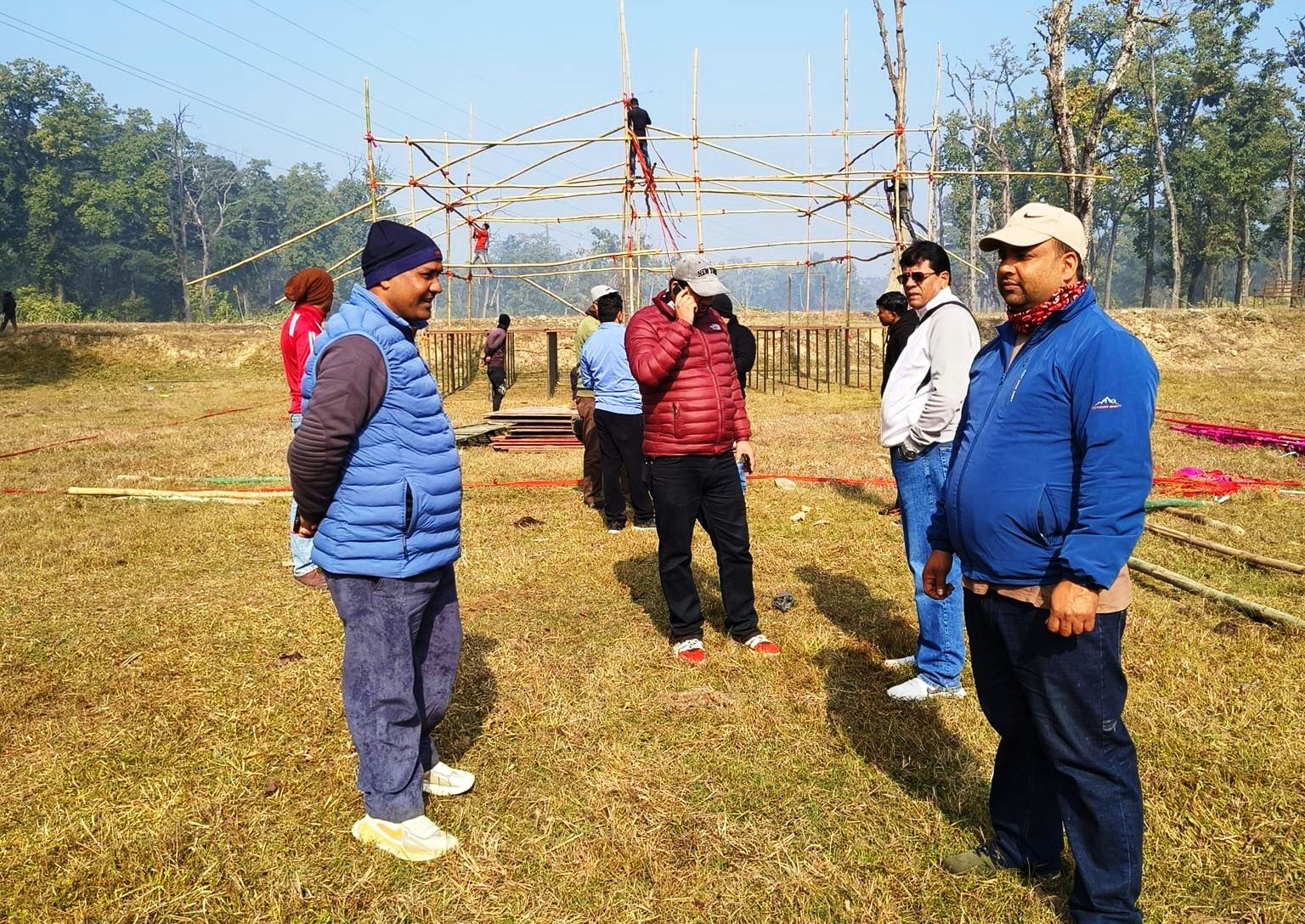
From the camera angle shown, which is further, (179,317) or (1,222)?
(179,317)

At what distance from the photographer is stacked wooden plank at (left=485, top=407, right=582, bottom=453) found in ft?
38.9

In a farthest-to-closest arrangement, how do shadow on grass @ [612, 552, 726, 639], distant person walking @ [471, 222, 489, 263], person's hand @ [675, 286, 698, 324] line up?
distant person walking @ [471, 222, 489, 263]
shadow on grass @ [612, 552, 726, 639]
person's hand @ [675, 286, 698, 324]

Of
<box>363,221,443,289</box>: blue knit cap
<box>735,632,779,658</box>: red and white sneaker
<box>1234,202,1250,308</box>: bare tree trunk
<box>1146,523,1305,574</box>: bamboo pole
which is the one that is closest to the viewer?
<box>363,221,443,289</box>: blue knit cap

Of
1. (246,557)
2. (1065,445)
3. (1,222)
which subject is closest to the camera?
(1065,445)

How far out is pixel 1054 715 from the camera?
89.8 inches

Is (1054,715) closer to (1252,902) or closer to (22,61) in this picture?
(1252,902)

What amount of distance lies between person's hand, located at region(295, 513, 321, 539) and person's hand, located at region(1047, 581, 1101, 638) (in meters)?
2.22

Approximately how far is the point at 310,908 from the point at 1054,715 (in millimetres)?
2271

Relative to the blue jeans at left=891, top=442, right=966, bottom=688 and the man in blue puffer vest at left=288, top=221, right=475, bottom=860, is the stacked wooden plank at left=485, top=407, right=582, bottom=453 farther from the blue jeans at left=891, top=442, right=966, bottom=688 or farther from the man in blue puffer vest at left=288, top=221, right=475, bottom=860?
the man in blue puffer vest at left=288, top=221, right=475, bottom=860

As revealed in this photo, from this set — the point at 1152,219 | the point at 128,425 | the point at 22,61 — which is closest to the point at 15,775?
the point at 128,425

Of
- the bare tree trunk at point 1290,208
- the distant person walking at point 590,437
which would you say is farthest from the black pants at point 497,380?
the bare tree trunk at point 1290,208

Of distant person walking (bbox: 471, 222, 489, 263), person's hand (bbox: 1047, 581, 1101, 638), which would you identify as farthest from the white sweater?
distant person walking (bbox: 471, 222, 489, 263)

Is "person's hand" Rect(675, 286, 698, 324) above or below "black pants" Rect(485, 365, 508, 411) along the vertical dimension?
above

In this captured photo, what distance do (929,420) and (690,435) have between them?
3.83 feet
